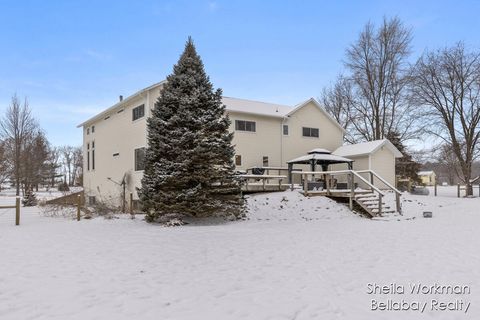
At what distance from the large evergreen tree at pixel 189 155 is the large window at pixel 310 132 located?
12495 millimetres

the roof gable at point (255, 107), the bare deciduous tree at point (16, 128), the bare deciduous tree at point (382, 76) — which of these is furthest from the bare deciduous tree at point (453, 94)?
the bare deciduous tree at point (16, 128)

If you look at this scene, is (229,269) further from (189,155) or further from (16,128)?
(16,128)

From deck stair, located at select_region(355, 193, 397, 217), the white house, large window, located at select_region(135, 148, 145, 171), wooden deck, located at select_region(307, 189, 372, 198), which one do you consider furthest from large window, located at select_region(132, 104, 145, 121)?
deck stair, located at select_region(355, 193, 397, 217)

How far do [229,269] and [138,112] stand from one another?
14.5 meters

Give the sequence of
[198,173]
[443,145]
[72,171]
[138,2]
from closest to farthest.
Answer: [198,173], [138,2], [443,145], [72,171]

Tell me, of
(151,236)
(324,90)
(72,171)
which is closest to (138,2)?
(151,236)

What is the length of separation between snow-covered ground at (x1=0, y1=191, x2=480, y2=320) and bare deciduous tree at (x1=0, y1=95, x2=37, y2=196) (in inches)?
1096

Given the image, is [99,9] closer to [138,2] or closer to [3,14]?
[138,2]

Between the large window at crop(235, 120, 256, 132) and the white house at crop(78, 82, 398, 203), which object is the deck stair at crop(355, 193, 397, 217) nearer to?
the white house at crop(78, 82, 398, 203)

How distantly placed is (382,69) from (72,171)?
214 ft

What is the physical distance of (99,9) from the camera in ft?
46.0

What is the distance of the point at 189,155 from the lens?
11812 millimetres

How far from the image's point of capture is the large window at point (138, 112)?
18461 mm

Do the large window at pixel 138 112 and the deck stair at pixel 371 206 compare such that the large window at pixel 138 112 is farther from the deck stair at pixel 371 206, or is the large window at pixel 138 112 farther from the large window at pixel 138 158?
the deck stair at pixel 371 206
